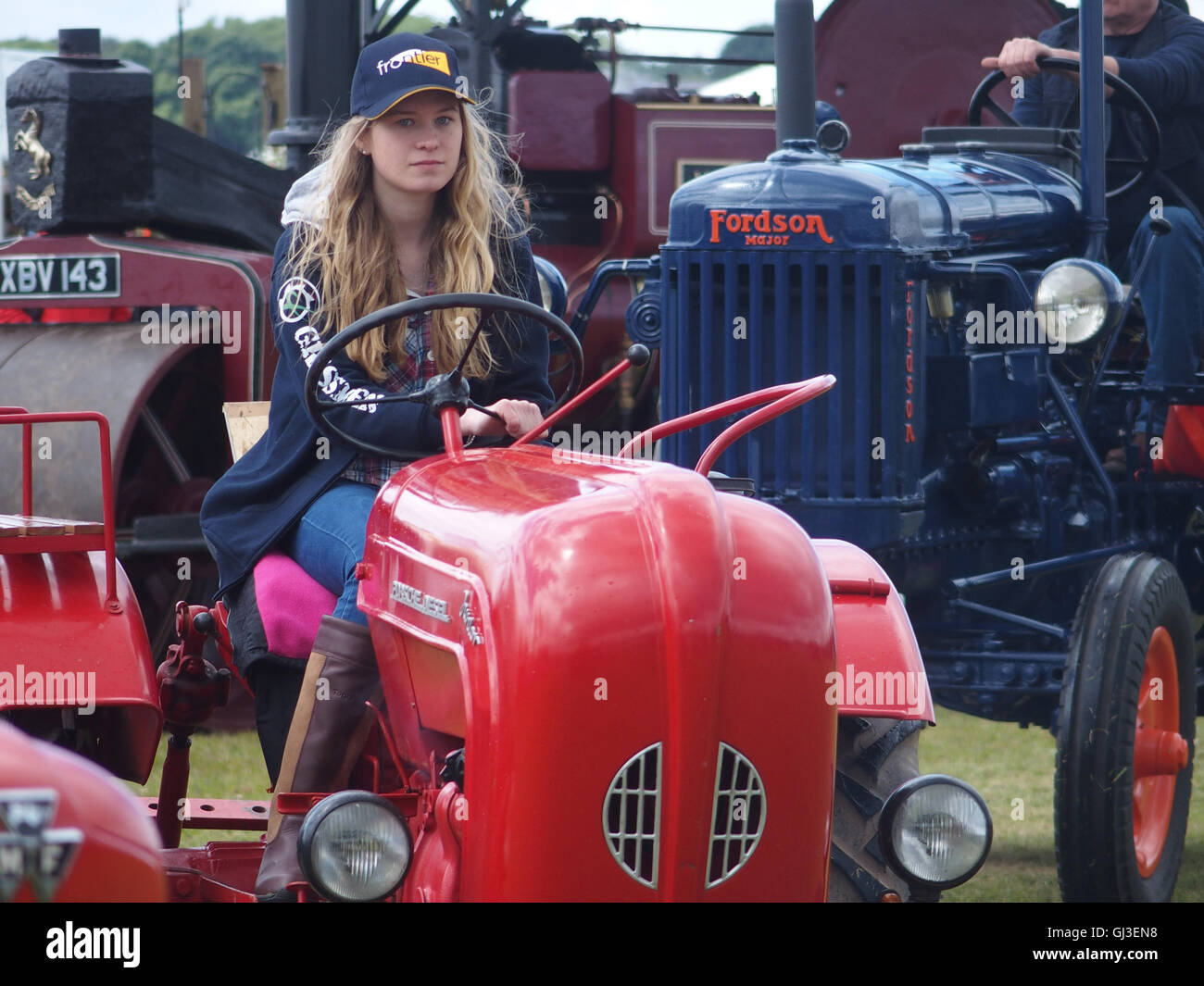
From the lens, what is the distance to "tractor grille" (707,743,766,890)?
224cm

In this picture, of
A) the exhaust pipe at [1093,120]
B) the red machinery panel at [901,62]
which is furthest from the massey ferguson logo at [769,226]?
the red machinery panel at [901,62]

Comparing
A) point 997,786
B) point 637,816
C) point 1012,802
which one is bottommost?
point 997,786

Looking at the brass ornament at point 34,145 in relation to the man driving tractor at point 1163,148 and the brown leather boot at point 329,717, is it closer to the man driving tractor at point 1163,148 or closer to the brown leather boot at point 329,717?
the man driving tractor at point 1163,148

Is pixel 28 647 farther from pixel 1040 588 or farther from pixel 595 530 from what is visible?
pixel 1040 588

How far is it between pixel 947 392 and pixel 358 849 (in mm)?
2496

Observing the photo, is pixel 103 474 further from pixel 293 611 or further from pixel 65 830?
pixel 65 830

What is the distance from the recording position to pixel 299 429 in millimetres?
3016

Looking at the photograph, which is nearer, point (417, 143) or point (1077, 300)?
point (417, 143)

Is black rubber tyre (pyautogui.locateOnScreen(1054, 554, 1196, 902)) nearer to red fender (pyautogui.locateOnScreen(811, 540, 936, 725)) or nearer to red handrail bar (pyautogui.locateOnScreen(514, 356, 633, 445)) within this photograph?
red fender (pyautogui.locateOnScreen(811, 540, 936, 725))

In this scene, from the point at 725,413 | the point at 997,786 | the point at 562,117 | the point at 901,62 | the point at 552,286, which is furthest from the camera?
the point at 562,117

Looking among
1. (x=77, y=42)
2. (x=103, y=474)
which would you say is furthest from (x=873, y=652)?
(x=77, y=42)

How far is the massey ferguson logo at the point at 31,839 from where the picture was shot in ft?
4.86
